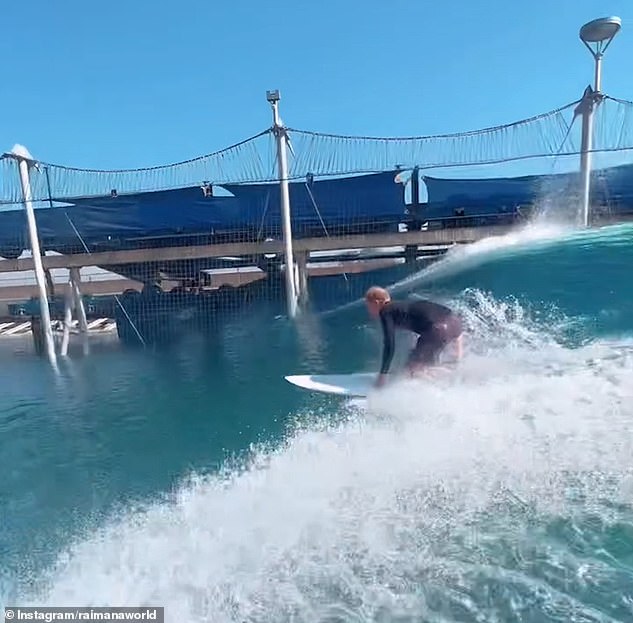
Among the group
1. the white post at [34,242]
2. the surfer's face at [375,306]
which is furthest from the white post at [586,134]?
the white post at [34,242]

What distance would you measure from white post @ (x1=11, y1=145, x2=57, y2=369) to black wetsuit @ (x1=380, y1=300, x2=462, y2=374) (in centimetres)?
1162

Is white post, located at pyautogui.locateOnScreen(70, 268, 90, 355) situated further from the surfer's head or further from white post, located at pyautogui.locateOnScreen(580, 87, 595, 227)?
white post, located at pyautogui.locateOnScreen(580, 87, 595, 227)

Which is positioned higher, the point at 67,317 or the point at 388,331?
the point at 388,331

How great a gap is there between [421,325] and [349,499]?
212 cm

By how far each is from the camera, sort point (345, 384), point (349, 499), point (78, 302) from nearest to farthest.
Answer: point (349, 499)
point (345, 384)
point (78, 302)

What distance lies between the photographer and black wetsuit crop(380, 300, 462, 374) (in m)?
5.25

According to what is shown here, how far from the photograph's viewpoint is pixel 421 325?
5.27 meters

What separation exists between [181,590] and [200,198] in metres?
13.8

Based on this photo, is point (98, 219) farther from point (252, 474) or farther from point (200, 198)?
point (252, 474)

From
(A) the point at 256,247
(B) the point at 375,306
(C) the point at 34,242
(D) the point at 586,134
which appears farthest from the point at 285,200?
(B) the point at 375,306

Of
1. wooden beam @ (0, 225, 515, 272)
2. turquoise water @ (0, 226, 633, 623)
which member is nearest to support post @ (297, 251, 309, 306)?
wooden beam @ (0, 225, 515, 272)

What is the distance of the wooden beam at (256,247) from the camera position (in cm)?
1438

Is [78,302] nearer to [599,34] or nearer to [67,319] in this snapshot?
[67,319]

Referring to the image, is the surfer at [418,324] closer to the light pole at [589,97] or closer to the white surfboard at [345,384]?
the white surfboard at [345,384]
